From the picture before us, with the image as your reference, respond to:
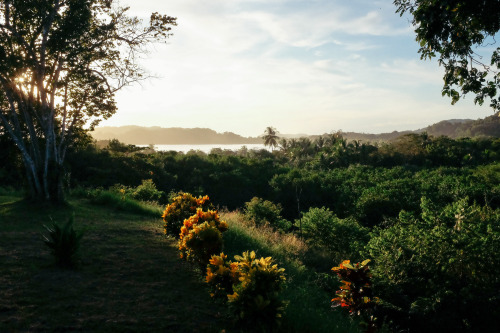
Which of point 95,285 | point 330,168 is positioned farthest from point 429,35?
point 330,168

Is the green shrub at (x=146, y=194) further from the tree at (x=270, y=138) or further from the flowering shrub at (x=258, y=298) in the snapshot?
the tree at (x=270, y=138)

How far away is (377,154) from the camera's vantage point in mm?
49781

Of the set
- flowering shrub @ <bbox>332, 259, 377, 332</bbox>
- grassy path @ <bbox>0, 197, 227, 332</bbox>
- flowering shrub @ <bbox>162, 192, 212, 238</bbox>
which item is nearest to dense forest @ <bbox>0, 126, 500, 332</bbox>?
flowering shrub @ <bbox>332, 259, 377, 332</bbox>

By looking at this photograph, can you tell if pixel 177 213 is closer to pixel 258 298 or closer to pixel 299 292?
pixel 299 292

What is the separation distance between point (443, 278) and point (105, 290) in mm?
8560

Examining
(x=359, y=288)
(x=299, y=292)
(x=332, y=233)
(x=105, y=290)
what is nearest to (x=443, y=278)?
(x=299, y=292)

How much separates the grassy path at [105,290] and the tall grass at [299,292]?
1097 millimetres

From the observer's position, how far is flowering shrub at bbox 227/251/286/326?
4.18 metres

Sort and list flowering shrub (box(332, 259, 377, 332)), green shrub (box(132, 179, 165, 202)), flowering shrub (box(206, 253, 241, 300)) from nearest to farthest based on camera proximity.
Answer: flowering shrub (box(332, 259, 377, 332))
flowering shrub (box(206, 253, 241, 300))
green shrub (box(132, 179, 165, 202))

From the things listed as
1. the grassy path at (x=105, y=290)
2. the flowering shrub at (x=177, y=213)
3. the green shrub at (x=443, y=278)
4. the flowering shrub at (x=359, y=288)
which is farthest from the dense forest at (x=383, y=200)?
the grassy path at (x=105, y=290)

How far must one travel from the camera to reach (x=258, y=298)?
4.13 metres

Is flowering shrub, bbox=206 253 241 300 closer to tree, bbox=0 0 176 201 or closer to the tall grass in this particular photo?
the tall grass

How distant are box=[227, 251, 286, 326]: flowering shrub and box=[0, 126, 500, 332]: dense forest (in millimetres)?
5110

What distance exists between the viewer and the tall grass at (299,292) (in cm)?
472
